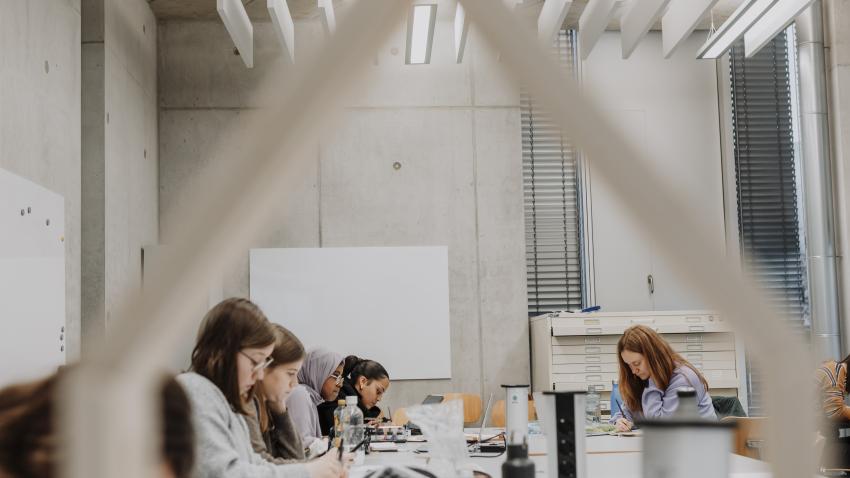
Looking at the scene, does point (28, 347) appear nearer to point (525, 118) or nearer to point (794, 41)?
point (525, 118)

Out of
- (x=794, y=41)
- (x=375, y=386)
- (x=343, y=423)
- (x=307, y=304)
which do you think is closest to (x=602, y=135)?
(x=343, y=423)

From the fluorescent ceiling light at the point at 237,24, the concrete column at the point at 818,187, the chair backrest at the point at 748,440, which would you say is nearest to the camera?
the chair backrest at the point at 748,440

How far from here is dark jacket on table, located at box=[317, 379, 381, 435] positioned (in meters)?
4.66

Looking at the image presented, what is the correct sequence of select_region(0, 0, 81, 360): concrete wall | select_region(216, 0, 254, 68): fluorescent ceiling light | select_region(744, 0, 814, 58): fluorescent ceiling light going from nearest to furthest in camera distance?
1. select_region(0, 0, 81, 360): concrete wall
2. select_region(744, 0, 814, 58): fluorescent ceiling light
3. select_region(216, 0, 254, 68): fluorescent ceiling light

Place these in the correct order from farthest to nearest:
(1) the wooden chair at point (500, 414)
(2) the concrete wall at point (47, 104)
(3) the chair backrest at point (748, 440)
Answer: (1) the wooden chair at point (500, 414)
(2) the concrete wall at point (47, 104)
(3) the chair backrest at point (748, 440)

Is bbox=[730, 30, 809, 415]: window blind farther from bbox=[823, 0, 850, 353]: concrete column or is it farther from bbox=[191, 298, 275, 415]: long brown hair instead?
bbox=[191, 298, 275, 415]: long brown hair

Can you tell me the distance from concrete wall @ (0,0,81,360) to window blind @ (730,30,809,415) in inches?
204

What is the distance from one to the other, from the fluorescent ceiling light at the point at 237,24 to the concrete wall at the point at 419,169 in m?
0.83

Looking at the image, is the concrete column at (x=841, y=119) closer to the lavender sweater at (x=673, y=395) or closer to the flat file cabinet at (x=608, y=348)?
the flat file cabinet at (x=608, y=348)

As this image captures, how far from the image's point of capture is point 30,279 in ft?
11.9

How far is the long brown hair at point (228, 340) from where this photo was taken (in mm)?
2234

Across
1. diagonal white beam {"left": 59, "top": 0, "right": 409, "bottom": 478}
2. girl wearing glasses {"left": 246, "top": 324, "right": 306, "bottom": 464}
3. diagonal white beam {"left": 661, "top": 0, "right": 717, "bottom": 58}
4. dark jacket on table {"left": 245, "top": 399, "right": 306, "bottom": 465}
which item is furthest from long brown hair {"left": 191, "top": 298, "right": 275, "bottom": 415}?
diagonal white beam {"left": 661, "top": 0, "right": 717, "bottom": 58}

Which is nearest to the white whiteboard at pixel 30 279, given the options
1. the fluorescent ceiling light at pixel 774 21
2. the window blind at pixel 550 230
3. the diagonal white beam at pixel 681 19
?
the diagonal white beam at pixel 681 19

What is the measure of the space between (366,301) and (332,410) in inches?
69.9
